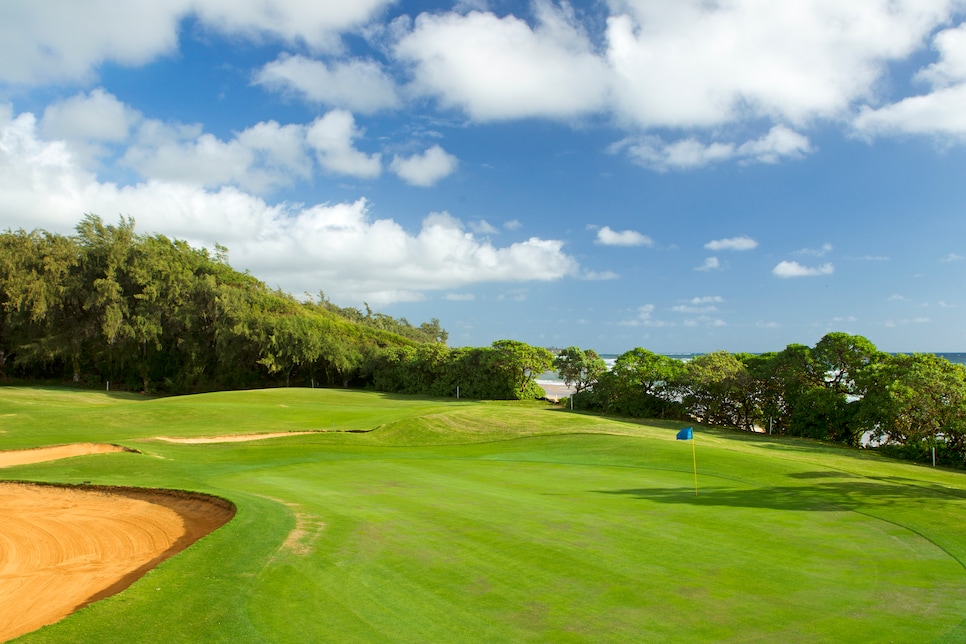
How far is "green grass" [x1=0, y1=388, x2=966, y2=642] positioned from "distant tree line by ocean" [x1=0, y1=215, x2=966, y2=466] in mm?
20966

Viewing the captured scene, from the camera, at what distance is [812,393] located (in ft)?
106

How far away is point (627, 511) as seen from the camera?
38.1 ft

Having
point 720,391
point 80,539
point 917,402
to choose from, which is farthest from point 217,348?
point 917,402

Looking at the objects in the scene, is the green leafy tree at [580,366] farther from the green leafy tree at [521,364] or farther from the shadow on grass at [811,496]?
the shadow on grass at [811,496]

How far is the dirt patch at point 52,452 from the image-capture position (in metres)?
19.7

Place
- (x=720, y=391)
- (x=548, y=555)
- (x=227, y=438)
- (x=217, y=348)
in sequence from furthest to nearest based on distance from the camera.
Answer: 1. (x=217, y=348)
2. (x=720, y=391)
3. (x=227, y=438)
4. (x=548, y=555)

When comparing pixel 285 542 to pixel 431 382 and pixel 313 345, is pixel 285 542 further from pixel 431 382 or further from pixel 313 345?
pixel 313 345

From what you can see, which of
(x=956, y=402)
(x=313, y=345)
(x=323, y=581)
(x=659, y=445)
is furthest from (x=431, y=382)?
(x=323, y=581)

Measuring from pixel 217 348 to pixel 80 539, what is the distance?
51181mm

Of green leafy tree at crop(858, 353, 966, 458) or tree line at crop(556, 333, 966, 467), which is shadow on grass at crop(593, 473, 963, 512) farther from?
tree line at crop(556, 333, 966, 467)

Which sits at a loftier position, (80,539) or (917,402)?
(917,402)

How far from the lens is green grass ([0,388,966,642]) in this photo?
20.6 ft

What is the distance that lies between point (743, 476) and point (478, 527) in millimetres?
9857

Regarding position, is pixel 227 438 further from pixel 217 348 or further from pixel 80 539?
pixel 217 348
